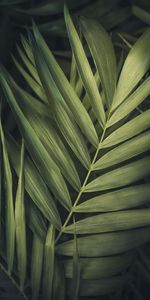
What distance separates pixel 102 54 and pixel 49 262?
0.98 feet

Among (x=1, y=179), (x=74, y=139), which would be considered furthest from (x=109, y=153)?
(x=1, y=179)

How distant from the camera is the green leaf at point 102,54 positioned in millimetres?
585

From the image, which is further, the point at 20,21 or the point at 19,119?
the point at 20,21

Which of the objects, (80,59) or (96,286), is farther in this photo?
(96,286)

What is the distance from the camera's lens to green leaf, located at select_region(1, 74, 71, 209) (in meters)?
0.57

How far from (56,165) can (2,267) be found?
18 cm

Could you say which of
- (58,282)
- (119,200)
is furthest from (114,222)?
(58,282)

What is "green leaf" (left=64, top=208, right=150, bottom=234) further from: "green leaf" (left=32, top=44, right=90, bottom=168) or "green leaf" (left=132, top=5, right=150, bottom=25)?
"green leaf" (left=132, top=5, right=150, bottom=25)

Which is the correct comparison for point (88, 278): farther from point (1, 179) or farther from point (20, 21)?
point (20, 21)

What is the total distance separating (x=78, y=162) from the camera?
0.64 metres

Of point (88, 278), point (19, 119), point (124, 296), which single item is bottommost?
point (124, 296)

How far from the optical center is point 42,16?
739 mm

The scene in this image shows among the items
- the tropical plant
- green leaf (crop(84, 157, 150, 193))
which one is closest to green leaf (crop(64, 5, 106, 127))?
the tropical plant

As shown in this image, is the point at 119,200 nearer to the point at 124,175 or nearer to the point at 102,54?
the point at 124,175
